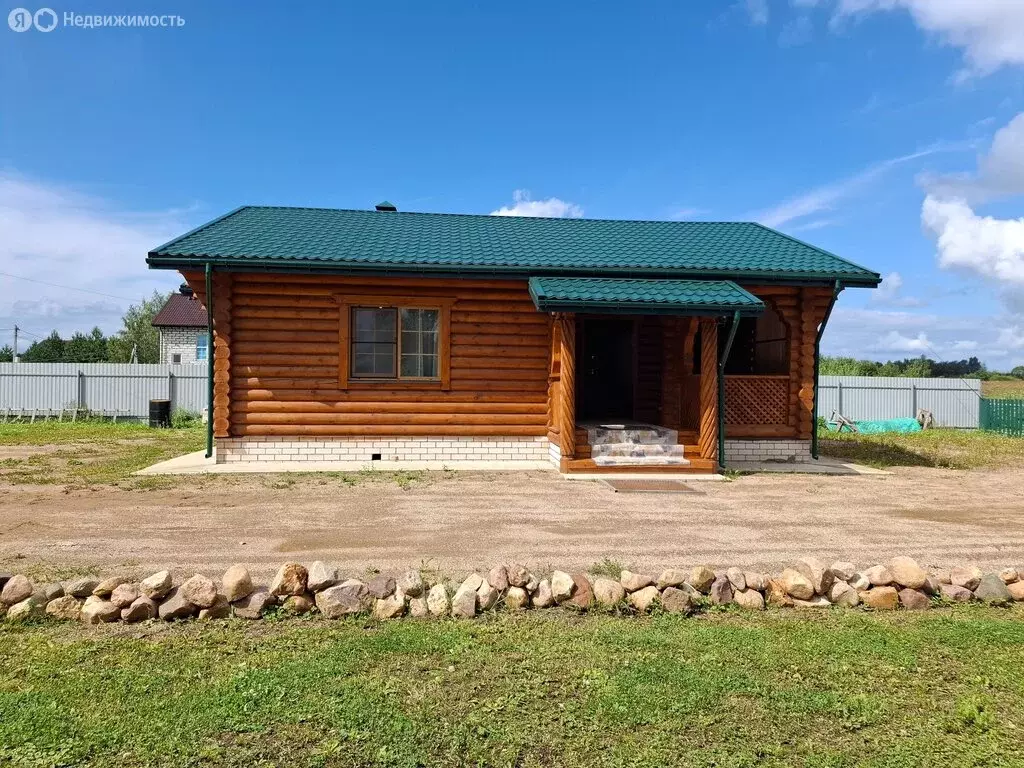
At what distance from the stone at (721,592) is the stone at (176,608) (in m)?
3.41

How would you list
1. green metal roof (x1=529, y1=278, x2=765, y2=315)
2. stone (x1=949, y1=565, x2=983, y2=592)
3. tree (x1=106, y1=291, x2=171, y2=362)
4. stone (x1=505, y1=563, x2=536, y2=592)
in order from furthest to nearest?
tree (x1=106, y1=291, x2=171, y2=362) < green metal roof (x1=529, y1=278, x2=765, y2=315) < stone (x1=949, y1=565, x2=983, y2=592) < stone (x1=505, y1=563, x2=536, y2=592)

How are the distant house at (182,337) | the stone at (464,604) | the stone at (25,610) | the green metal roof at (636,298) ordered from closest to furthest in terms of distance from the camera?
the stone at (25,610) → the stone at (464,604) → the green metal roof at (636,298) → the distant house at (182,337)

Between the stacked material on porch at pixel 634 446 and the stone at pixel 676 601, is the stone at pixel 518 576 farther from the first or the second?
the stacked material on porch at pixel 634 446

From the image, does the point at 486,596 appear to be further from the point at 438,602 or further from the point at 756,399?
the point at 756,399

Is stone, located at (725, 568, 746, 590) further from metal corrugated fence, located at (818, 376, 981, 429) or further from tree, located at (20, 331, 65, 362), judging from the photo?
tree, located at (20, 331, 65, 362)

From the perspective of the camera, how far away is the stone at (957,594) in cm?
467

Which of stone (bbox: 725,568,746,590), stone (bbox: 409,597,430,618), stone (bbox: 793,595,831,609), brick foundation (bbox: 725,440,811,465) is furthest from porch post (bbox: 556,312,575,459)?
stone (bbox: 409,597,430,618)

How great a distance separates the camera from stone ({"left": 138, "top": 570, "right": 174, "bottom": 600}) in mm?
4133

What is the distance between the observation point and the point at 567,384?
1055 cm

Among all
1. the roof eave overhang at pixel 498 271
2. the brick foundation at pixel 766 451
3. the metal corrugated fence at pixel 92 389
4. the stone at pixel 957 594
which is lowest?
the stone at pixel 957 594

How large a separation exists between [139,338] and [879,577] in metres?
56.5

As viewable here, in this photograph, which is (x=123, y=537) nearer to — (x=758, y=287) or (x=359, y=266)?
(x=359, y=266)

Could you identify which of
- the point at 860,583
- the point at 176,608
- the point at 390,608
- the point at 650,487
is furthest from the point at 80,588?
the point at 650,487

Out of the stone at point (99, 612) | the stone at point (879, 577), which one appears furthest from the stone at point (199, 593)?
the stone at point (879, 577)
